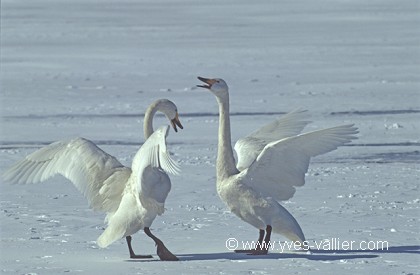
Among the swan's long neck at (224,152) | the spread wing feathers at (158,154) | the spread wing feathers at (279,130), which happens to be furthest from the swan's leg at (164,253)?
the spread wing feathers at (279,130)

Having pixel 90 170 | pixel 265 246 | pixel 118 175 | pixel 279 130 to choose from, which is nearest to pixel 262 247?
pixel 265 246

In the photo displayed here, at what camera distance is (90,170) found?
5875 millimetres

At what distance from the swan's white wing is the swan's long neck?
1.61ft

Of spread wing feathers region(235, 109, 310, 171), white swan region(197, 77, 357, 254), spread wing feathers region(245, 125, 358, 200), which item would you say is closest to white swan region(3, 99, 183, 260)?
white swan region(197, 77, 357, 254)

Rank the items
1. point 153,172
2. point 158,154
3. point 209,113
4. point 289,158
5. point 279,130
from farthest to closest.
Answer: point 209,113
point 279,130
point 289,158
point 153,172
point 158,154

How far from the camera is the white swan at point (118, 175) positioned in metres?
5.28

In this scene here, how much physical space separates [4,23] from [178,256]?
22.1 meters

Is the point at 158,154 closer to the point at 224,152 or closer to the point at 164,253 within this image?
the point at 164,253

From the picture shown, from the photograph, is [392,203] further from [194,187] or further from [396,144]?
[396,144]

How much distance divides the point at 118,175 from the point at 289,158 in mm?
932

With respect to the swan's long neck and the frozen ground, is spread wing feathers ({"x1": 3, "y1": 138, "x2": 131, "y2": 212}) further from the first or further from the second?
the swan's long neck

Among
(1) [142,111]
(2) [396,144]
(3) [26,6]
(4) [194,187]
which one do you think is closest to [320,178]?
(4) [194,187]

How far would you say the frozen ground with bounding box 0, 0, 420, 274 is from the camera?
5.70m

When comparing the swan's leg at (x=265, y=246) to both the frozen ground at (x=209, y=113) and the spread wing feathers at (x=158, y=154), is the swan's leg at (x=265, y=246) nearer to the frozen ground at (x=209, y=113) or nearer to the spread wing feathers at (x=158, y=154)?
the frozen ground at (x=209, y=113)
